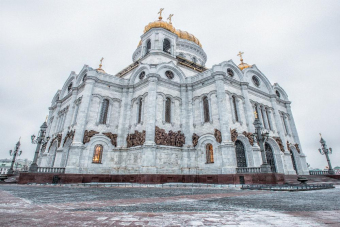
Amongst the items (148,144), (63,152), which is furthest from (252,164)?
(63,152)

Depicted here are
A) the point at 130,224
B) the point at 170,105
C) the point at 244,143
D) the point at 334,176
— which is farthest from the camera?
the point at 334,176

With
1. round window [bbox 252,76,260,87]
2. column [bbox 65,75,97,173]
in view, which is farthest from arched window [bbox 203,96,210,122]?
column [bbox 65,75,97,173]

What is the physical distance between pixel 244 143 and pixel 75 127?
15.8m

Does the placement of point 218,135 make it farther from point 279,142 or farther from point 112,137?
point 112,137

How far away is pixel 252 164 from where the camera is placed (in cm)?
1662

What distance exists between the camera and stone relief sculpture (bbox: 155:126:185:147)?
56.6ft

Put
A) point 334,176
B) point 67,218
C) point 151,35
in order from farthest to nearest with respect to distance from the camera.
→ 1. point 151,35
2. point 334,176
3. point 67,218

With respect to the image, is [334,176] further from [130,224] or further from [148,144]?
[130,224]

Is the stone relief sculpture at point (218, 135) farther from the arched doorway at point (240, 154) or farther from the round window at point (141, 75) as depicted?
the round window at point (141, 75)

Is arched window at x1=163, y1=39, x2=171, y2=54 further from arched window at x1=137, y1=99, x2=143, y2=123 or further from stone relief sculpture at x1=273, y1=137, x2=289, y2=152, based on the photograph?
stone relief sculpture at x1=273, y1=137, x2=289, y2=152

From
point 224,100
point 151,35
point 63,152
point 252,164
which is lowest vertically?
point 252,164

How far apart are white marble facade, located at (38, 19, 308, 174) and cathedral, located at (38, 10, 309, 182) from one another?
8 cm

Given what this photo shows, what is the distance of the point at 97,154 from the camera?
17.9m

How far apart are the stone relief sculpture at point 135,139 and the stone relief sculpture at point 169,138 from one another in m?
1.32
